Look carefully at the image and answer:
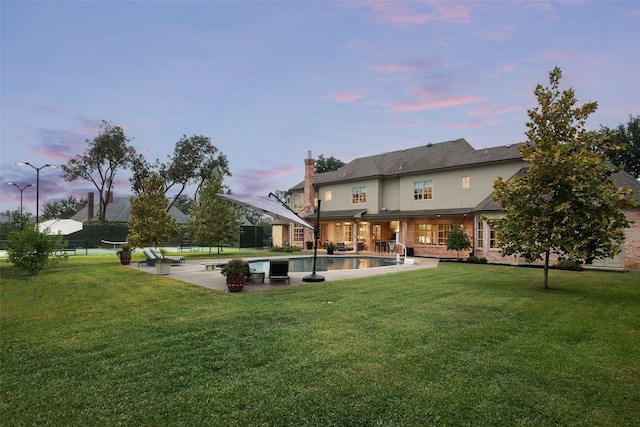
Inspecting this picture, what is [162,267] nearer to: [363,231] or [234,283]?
[234,283]

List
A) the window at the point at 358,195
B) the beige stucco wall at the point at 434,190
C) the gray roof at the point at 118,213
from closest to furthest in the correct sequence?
A: 1. the beige stucco wall at the point at 434,190
2. the window at the point at 358,195
3. the gray roof at the point at 118,213

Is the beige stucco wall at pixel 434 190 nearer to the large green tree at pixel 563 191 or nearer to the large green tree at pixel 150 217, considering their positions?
the large green tree at pixel 563 191

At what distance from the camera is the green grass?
3301mm

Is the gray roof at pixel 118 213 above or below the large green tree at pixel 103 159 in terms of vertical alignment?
below

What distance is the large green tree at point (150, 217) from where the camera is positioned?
19.4 metres

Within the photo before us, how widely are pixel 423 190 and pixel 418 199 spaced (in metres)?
0.78

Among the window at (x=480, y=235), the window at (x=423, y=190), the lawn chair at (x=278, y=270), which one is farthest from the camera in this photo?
the window at (x=423, y=190)

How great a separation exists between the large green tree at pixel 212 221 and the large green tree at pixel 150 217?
10.1ft

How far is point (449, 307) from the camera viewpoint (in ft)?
25.6

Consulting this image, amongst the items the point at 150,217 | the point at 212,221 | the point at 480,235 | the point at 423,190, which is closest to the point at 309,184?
the point at 423,190

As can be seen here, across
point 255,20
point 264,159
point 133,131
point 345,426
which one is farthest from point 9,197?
point 345,426

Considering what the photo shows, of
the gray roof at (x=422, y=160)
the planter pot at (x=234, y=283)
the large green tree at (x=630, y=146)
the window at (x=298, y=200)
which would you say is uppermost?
the large green tree at (x=630, y=146)

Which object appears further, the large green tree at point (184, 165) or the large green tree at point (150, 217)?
the large green tree at point (184, 165)

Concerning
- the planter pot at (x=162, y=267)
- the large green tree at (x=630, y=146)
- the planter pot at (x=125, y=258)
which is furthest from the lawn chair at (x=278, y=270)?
the large green tree at (x=630, y=146)
